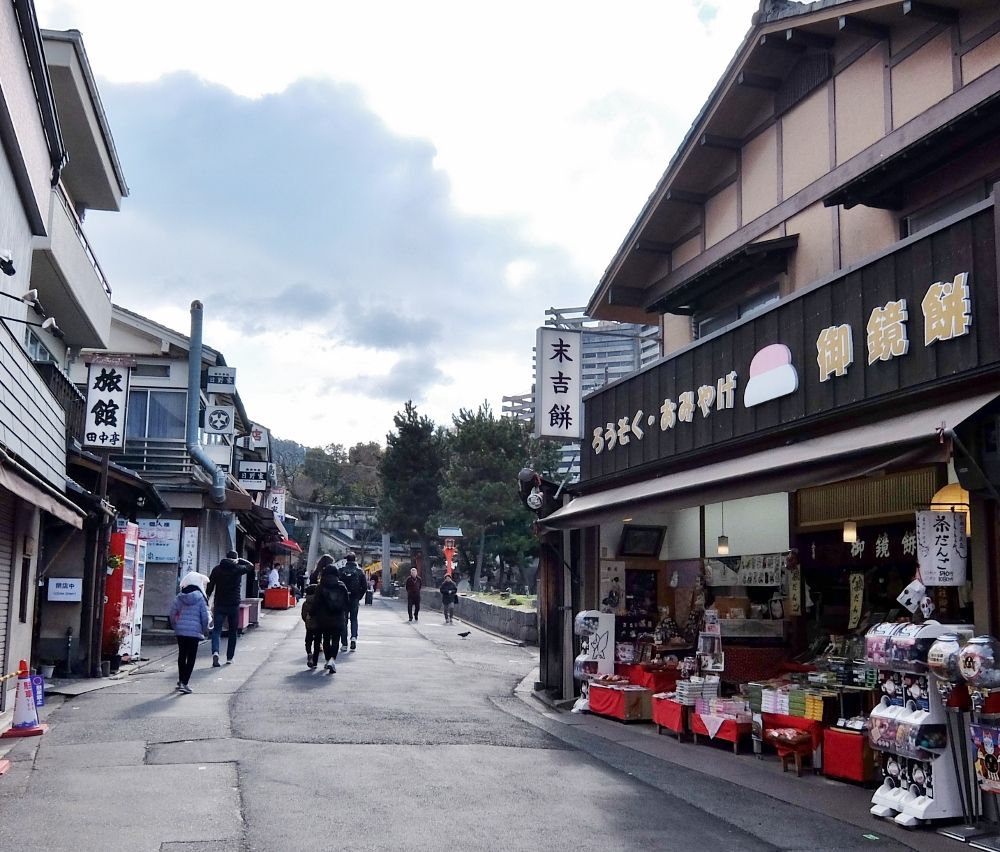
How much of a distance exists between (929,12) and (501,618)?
22962 millimetres

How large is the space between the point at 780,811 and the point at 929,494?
12.3 ft

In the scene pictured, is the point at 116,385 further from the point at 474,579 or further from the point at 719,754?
the point at 474,579

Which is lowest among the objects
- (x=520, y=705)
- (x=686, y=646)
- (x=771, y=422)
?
(x=520, y=705)

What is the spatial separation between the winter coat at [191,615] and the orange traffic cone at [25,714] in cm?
341

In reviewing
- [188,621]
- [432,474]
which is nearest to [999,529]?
[188,621]

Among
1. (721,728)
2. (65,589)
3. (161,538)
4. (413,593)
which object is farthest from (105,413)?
(413,593)

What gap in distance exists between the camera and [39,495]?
10.2m

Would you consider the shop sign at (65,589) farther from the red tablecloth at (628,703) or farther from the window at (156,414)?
the window at (156,414)

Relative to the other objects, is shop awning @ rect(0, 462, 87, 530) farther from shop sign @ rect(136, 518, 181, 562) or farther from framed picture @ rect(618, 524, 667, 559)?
shop sign @ rect(136, 518, 181, 562)

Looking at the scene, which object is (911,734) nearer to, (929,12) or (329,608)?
(929,12)

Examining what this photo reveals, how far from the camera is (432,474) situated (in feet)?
A: 208

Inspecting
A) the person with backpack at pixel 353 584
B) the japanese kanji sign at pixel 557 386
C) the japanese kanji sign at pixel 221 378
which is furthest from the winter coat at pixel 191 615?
the japanese kanji sign at pixel 221 378

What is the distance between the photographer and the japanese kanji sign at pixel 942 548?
309 inches

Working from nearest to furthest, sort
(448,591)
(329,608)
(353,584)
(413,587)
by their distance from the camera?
(329,608) < (353,584) < (413,587) < (448,591)
